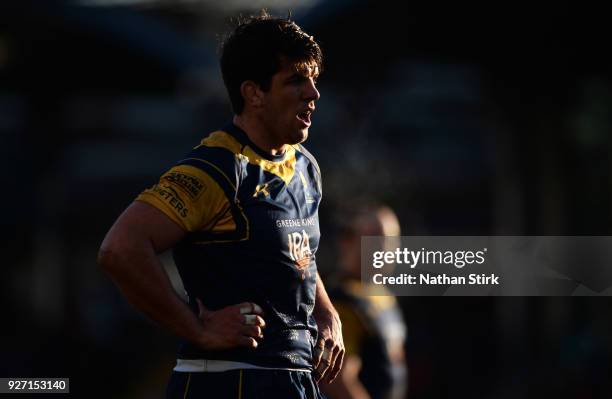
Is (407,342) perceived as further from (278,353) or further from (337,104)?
(278,353)

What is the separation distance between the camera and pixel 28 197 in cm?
1778

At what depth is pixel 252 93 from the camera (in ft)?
15.2

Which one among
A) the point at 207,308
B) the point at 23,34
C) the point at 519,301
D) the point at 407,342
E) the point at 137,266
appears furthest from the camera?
the point at 519,301

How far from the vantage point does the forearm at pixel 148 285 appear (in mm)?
4152

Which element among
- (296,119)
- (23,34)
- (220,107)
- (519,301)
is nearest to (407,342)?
(519,301)

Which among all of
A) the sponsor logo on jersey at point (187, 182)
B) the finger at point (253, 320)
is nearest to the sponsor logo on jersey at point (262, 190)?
the sponsor logo on jersey at point (187, 182)

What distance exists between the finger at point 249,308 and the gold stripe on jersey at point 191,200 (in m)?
0.28

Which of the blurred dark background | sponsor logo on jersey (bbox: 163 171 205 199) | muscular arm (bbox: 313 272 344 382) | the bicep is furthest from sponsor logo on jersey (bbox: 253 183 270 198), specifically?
the blurred dark background

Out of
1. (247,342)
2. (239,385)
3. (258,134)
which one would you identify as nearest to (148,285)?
(247,342)

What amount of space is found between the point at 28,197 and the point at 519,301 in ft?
24.2

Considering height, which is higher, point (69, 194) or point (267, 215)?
point (69, 194)

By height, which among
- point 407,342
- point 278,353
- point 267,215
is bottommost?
point 278,353

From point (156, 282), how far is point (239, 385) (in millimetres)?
522

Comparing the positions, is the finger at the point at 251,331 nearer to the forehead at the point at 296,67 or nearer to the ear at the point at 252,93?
the ear at the point at 252,93
